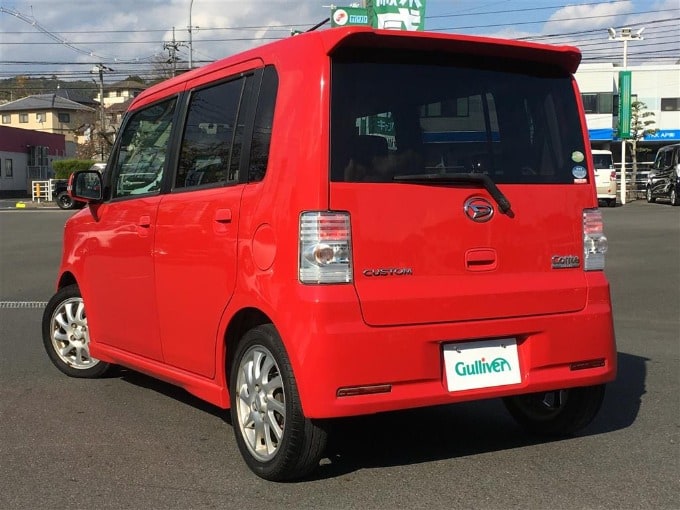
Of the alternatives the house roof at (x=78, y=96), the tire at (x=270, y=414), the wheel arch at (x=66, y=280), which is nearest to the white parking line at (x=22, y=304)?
the wheel arch at (x=66, y=280)

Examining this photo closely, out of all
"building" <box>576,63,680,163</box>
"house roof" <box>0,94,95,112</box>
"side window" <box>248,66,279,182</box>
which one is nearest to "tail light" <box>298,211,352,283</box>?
"side window" <box>248,66,279,182</box>

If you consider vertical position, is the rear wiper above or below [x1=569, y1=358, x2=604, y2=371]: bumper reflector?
above

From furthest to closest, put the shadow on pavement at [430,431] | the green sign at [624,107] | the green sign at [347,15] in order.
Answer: the green sign at [624,107], the green sign at [347,15], the shadow on pavement at [430,431]

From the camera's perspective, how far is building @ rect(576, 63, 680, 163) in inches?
1989

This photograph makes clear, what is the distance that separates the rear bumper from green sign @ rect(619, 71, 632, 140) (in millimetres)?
34115

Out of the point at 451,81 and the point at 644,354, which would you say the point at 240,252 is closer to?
the point at 451,81

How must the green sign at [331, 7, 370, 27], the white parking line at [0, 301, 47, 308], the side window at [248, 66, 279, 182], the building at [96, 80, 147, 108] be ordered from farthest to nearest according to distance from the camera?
the building at [96, 80, 147, 108], the green sign at [331, 7, 370, 27], the white parking line at [0, 301, 47, 308], the side window at [248, 66, 279, 182]

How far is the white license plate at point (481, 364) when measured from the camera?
3.47 metres

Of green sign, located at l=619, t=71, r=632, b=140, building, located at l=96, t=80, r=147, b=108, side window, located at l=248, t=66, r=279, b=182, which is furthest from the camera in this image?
building, located at l=96, t=80, r=147, b=108

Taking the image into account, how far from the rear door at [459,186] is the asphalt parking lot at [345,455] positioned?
0.83 metres

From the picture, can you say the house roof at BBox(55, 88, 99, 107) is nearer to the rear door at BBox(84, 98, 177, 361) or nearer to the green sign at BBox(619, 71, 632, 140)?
the green sign at BBox(619, 71, 632, 140)

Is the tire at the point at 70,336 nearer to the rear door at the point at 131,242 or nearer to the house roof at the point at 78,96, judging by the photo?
the rear door at the point at 131,242

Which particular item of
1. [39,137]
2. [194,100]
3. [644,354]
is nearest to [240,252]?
[194,100]

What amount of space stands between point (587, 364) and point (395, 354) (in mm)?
1107
